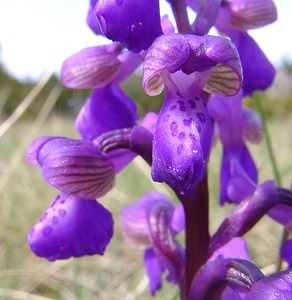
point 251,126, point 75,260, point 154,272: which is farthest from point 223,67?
point 75,260

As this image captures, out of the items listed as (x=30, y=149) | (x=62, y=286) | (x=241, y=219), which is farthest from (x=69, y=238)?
(x=62, y=286)

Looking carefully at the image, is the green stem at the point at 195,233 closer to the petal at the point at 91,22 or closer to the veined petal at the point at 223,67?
the veined petal at the point at 223,67

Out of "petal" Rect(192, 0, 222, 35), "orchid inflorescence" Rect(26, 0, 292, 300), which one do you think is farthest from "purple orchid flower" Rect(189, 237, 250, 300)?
"petal" Rect(192, 0, 222, 35)

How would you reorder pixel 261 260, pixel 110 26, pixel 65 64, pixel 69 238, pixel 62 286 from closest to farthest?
pixel 110 26
pixel 69 238
pixel 65 64
pixel 62 286
pixel 261 260

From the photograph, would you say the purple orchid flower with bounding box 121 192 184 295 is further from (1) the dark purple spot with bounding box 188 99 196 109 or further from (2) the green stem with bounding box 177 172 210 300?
(1) the dark purple spot with bounding box 188 99 196 109

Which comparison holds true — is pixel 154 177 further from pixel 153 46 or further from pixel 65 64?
pixel 65 64

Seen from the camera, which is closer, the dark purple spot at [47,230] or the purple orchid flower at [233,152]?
the dark purple spot at [47,230]

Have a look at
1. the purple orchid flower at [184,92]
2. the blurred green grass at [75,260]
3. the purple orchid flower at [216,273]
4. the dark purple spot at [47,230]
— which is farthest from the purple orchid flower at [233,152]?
the blurred green grass at [75,260]
